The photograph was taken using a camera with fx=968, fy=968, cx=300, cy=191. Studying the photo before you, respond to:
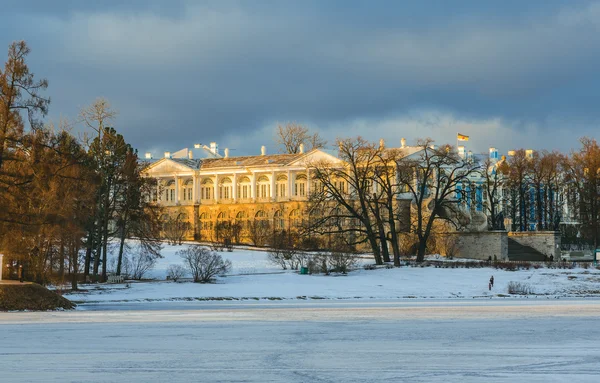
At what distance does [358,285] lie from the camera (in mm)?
51531

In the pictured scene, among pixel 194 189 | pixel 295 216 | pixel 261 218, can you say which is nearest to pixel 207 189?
pixel 194 189

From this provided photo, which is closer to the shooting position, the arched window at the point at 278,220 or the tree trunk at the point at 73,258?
the tree trunk at the point at 73,258

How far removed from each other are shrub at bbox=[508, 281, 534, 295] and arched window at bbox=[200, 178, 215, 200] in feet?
220

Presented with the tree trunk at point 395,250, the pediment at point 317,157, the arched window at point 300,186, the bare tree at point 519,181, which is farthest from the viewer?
the arched window at point 300,186

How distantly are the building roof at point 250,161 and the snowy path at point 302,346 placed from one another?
7648 centimetres

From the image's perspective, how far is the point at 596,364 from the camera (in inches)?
707

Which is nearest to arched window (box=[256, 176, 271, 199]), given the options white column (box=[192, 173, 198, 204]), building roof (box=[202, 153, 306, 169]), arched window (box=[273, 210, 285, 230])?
building roof (box=[202, 153, 306, 169])

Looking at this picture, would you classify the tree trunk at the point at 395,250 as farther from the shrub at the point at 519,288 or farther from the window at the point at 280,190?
the window at the point at 280,190

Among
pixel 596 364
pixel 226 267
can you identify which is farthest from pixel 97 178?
pixel 596 364

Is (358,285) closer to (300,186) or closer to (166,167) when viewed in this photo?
(300,186)

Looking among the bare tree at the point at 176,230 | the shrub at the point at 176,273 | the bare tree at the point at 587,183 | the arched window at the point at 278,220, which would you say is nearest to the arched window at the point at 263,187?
the arched window at the point at 278,220

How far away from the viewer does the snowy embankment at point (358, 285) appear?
4622cm

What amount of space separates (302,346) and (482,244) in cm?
5503

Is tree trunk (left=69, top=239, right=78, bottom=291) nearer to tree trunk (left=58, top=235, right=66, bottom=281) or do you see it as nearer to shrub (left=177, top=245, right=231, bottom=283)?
tree trunk (left=58, top=235, right=66, bottom=281)
